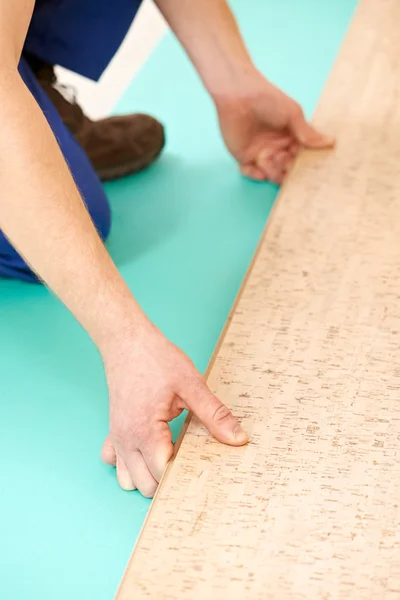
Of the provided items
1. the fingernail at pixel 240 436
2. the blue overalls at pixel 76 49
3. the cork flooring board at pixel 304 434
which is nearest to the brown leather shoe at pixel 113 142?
the blue overalls at pixel 76 49

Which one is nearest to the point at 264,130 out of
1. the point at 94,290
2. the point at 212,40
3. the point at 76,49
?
the point at 212,40

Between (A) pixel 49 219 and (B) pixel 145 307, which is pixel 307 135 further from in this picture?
(A) pixel 49 219

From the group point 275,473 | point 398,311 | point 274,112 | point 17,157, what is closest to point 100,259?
point 17,157

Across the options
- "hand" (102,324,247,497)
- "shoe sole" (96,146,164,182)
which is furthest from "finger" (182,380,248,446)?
"shoe sole" (96,146,164,182)

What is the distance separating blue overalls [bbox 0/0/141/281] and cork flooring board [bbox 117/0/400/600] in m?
0.42

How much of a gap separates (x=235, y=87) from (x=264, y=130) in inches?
6.5

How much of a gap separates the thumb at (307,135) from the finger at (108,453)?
0.91 m

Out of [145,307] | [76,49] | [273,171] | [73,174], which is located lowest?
[273,171]

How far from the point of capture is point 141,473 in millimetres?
1047

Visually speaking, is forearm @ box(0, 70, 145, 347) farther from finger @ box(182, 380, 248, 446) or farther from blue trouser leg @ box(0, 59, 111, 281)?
blue trouser leg @ box(0, 59, 111, 281)

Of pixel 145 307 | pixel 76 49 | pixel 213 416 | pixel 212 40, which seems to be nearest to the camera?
pixel 213 416

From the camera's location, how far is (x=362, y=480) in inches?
37.3

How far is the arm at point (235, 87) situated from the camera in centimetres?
159

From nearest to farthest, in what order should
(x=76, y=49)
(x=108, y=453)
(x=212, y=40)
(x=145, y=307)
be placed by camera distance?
(x=108, y=453)
(x=145, y=307)
(x=212, y=40)
(x=76, y=49)
